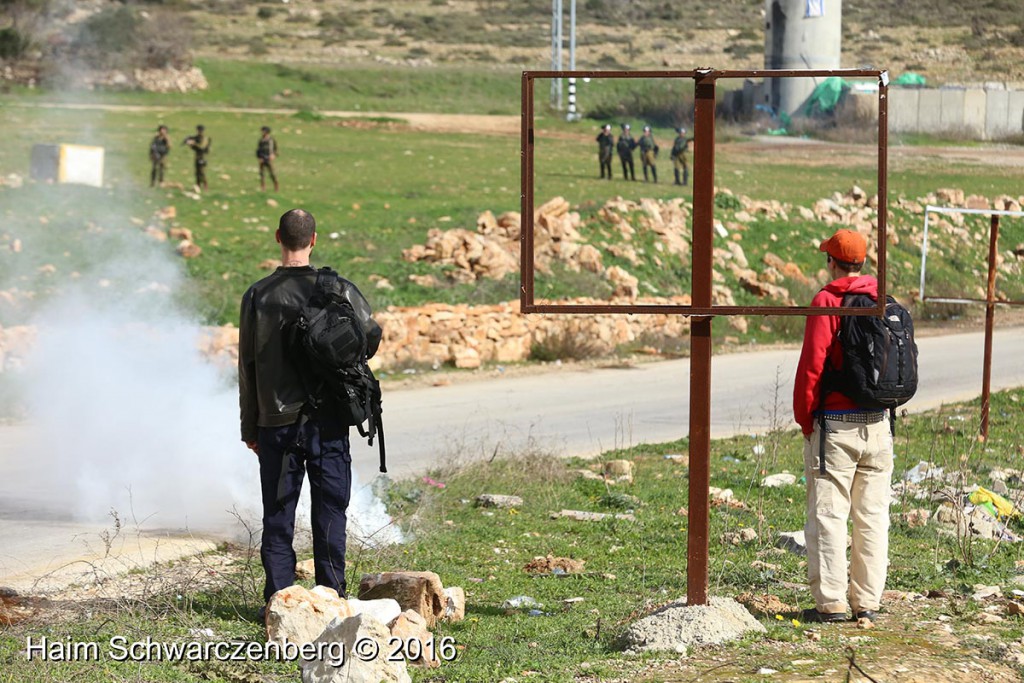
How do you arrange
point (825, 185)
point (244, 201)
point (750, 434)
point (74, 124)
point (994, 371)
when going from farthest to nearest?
1. point (74, 124)
2. point (825, 185)
3. point (244, 201)
4. point (994, 371)
5. point (750, 434)

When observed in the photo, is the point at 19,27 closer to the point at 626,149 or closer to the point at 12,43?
the point at 12,43

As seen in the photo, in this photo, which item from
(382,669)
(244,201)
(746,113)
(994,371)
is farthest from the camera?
(746,113)

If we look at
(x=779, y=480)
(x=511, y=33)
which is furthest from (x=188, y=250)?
(x=511, y=33)

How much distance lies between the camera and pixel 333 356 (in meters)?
5.51

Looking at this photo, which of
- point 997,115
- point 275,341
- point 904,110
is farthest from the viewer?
point 904,110

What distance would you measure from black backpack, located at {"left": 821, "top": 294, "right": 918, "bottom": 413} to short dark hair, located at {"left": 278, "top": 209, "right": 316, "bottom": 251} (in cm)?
209

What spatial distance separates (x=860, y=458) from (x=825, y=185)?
25.4m

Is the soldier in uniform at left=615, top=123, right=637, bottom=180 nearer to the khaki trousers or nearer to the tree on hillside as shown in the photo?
the tree on hillside

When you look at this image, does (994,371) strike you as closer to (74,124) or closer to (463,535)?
(463,535)

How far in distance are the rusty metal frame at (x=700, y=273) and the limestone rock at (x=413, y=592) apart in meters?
1.05

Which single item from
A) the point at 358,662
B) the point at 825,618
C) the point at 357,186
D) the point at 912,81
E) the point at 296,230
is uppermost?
the point at 912,81

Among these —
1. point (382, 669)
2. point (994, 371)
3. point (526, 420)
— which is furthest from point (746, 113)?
point (382, 669)

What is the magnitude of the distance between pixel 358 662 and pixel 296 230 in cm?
177

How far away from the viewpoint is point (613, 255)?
20984mm
